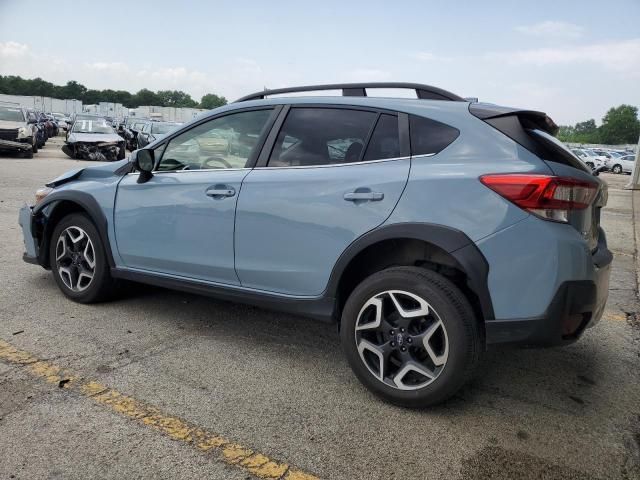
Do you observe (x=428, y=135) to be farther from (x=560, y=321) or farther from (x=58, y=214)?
(x=58, y=214)

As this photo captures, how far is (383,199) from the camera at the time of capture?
2928 mm

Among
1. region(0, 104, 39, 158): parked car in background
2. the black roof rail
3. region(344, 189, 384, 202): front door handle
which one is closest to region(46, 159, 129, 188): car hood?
the black roof rail

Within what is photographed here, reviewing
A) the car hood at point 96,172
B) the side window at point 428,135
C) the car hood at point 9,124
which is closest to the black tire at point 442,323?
the side window at point 428,135

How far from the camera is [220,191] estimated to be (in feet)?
11.6

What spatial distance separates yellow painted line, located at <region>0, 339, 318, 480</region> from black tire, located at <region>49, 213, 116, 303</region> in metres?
0.93

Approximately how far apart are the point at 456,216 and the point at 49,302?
3.40 metres

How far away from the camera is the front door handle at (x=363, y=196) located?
2.94 metres

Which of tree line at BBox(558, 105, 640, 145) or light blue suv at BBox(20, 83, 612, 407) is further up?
tree line at BBox(558, 105, 640, 145)

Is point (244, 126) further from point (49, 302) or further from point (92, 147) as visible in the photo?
point (92, 147)

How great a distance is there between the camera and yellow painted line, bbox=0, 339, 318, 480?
2.35 m

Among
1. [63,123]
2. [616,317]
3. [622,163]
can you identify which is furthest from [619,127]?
[616,317]

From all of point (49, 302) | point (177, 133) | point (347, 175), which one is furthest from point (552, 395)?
point (49, 302)

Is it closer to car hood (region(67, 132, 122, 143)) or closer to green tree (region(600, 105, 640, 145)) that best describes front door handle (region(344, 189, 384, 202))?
car hood (region(67, 132, 122, 143))

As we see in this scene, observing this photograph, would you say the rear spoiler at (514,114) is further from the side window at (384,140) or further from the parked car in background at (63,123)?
the parked car in background at (63,123)
